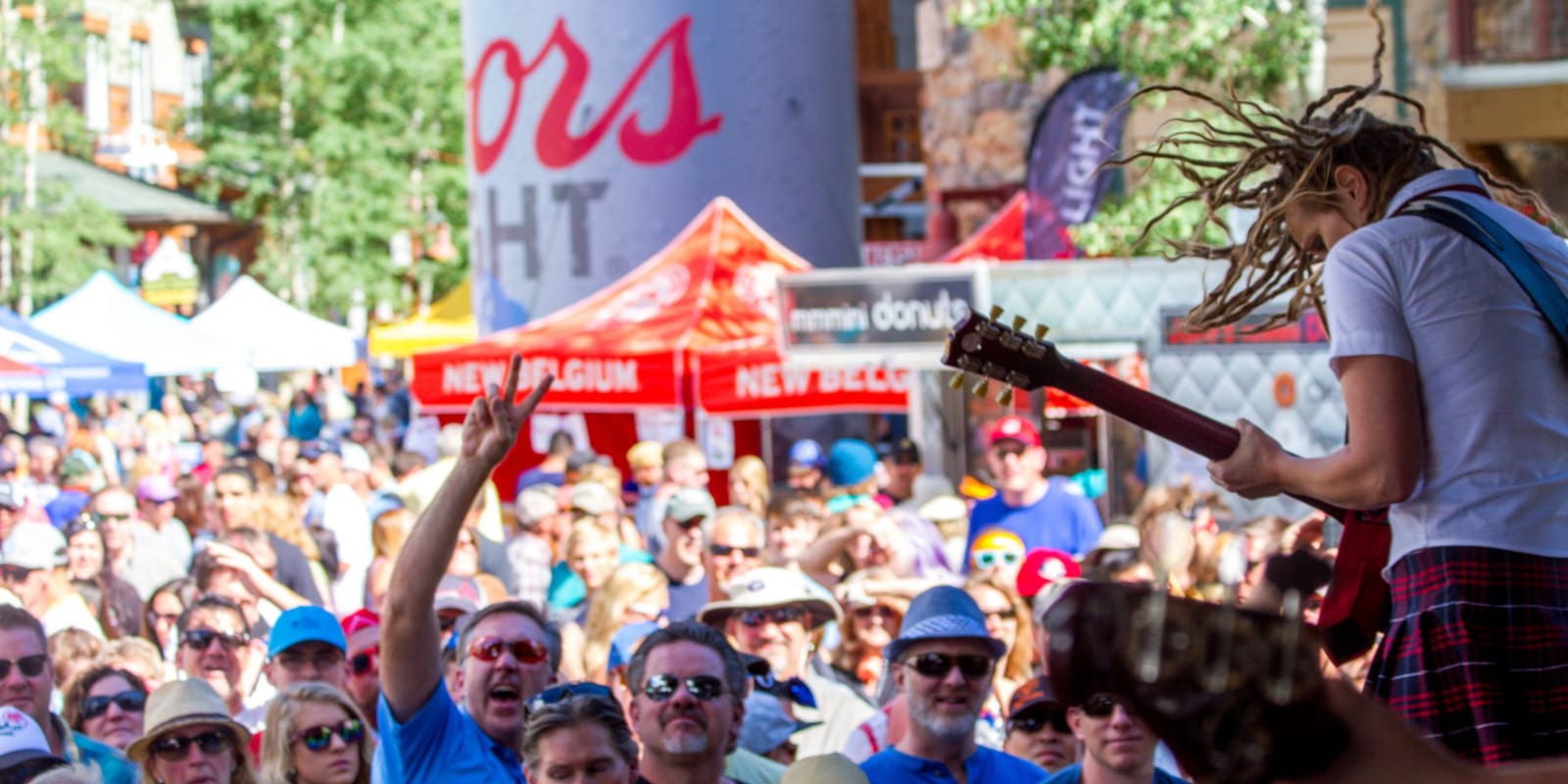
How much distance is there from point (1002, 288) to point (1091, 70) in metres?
2.61

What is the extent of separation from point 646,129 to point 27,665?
610 inches

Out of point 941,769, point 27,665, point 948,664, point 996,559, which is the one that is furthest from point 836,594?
point 27,665

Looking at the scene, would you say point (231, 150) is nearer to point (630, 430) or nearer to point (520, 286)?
point (520, 286)

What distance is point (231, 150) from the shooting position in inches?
1575

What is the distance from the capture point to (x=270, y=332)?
69.5ft

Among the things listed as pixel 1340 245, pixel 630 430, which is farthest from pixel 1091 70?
pixel 1340 245

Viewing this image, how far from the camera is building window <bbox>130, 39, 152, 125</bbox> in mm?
49531

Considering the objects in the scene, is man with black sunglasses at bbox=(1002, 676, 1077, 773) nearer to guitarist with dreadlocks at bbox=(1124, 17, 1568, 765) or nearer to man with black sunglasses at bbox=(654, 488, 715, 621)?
guitarist with dreadlocks at bbox=(1124, 17, 1568, 765)

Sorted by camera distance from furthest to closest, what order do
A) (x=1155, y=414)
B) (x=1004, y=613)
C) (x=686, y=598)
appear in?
1. (x=686, y=598)
2. (x=1004, y=613)
3. (x=1155, y=414)

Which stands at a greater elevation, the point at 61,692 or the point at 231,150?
the point at 231,150

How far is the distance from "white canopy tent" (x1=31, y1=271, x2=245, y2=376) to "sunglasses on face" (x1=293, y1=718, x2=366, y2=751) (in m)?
12.2

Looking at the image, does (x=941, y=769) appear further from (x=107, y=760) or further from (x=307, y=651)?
(x=107, y=760)

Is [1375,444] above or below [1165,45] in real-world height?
below

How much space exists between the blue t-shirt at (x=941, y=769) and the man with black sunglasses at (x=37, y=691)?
77.4 inches
